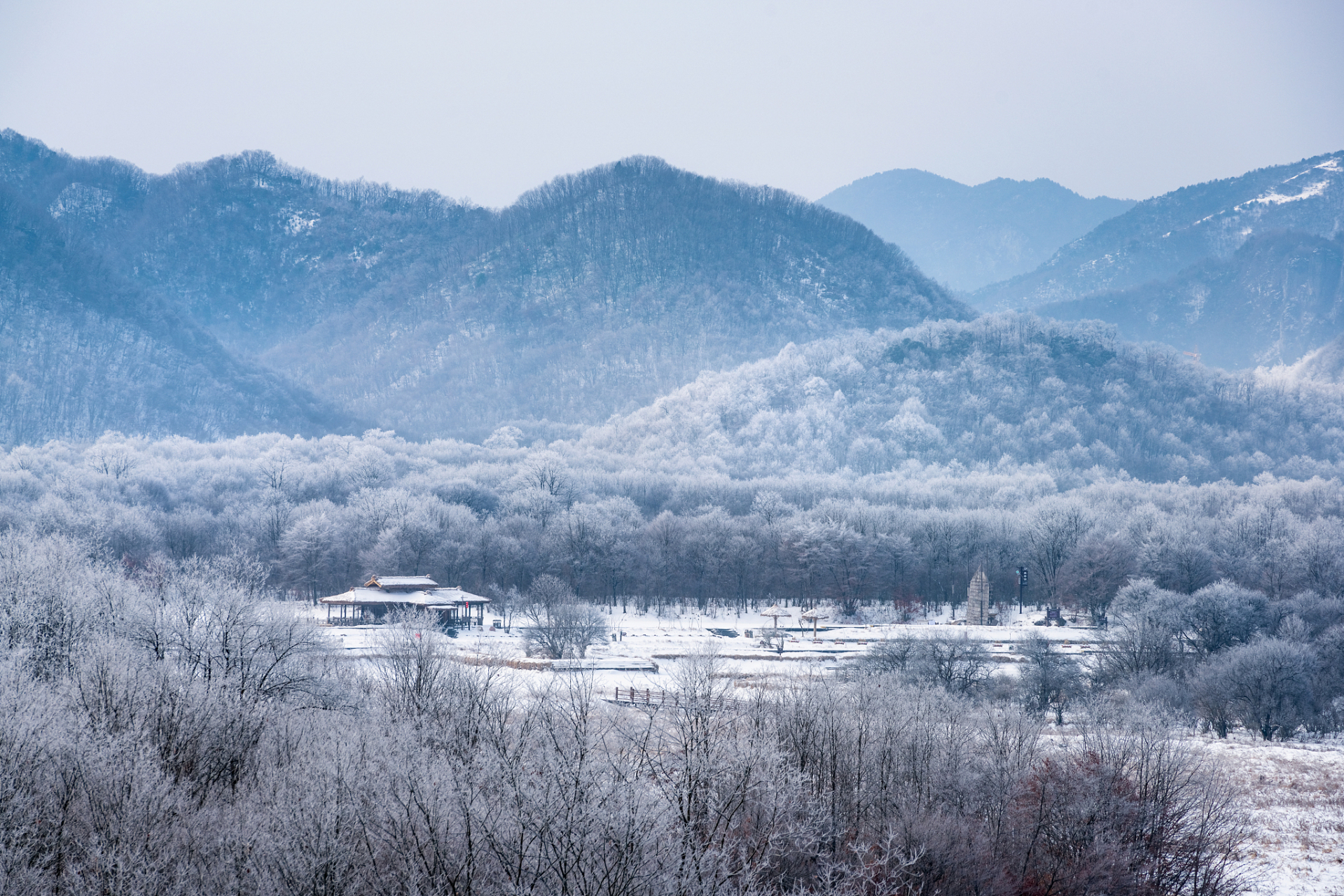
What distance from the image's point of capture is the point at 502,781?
79.4 feet

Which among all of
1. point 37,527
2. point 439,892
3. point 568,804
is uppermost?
point 37,527

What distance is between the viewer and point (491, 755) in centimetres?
2698

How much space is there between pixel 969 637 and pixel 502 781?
53276 millimetres

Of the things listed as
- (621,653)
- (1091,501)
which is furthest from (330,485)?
(1091,501)

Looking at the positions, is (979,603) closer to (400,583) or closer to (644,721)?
(400,583)

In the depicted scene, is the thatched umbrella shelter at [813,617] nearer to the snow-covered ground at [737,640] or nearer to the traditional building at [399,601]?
the snow-covered ground at [737,640]

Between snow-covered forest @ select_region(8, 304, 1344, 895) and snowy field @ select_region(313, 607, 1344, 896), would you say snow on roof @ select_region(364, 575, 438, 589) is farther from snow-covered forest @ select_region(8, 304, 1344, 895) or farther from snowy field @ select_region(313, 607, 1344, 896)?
snow-covered forest @ select_region(8, 304, 1344, 895)

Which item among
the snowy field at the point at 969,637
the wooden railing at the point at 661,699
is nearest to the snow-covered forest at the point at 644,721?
the wooden railing at the point at 661,699

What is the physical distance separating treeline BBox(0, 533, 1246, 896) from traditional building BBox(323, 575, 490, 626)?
3003 cm

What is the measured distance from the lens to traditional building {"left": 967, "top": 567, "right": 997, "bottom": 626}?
9075 centimetres

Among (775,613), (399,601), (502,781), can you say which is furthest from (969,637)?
(502,781)

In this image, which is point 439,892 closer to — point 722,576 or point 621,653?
point 621,653

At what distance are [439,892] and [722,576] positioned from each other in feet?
275

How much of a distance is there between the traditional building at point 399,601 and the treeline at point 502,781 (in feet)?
98.5
